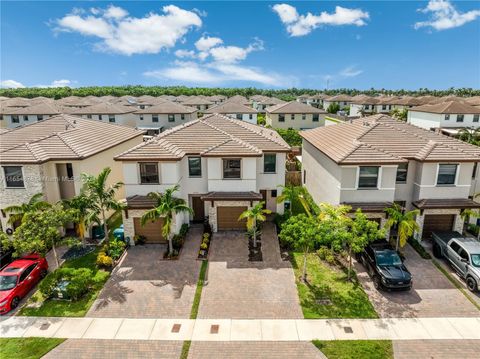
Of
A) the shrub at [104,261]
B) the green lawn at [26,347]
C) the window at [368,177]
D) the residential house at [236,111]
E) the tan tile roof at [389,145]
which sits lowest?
the green lawn at [26,347]

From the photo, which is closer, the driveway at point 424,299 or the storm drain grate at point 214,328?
the storm drain grate at point 214,328

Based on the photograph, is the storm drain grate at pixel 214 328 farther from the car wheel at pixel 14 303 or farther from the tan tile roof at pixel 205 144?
the tan tile roof at pixel 205 144

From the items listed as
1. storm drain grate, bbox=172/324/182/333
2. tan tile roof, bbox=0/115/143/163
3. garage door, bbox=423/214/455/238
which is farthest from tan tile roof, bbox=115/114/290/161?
garage door, bbox=423/214/455/238

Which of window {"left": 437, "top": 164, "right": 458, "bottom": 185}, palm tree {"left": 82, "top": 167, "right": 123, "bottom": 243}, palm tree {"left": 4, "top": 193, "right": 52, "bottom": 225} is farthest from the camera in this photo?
window {"left": 437, "top": 164, "right": 458, "bottom": 185}

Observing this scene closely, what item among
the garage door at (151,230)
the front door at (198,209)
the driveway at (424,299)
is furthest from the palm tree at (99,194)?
the driveway at (424,299)

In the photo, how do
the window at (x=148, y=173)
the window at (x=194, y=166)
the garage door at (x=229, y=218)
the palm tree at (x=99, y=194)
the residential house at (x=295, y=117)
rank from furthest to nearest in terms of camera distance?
the residential house at (x=295, y=117) → the window at (x=194, y=166) → the garage door at (x=229, y=218) → the window at (x=148, y=173) → the palm tree at (x=99, y=194)

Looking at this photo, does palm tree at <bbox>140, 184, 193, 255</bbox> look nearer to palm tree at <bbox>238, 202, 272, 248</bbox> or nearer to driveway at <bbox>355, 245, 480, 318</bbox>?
palm tree at <bbox>238, 202, 272, 248</bbox>

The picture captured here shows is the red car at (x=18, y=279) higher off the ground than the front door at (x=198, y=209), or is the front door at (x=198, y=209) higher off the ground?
the front door at (x=198, y=209)
